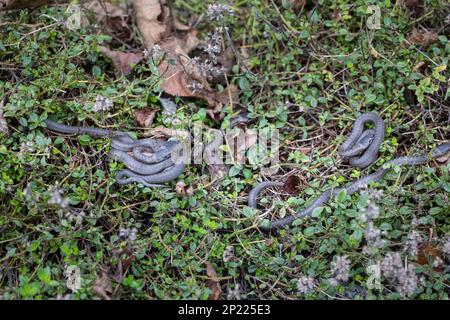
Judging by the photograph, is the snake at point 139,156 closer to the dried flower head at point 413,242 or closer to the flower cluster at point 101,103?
A: the flower cluster at point 101,103

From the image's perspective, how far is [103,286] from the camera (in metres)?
4.04

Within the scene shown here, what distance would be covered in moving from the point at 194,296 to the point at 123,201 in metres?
1.22

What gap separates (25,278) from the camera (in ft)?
13.1

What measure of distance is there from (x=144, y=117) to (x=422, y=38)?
314cm

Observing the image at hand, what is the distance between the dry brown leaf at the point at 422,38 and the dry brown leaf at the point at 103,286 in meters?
3.95

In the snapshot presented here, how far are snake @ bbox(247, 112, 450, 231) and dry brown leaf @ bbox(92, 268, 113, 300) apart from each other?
1.55 m

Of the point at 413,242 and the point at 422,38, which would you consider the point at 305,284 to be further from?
the point at 422,38

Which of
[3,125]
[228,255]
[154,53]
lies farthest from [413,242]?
[3,125]

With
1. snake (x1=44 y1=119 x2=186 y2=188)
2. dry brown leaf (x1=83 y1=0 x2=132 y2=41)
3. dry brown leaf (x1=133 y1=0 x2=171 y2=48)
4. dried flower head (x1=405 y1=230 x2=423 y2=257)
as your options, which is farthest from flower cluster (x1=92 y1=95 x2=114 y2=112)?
dried flower head (x1=405 y1=230 x2=423 y2=257)

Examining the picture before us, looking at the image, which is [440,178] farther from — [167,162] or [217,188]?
[167,162]

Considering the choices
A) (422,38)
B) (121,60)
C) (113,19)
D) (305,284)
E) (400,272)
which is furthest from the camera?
(113,19)

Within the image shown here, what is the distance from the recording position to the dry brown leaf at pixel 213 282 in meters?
4.32

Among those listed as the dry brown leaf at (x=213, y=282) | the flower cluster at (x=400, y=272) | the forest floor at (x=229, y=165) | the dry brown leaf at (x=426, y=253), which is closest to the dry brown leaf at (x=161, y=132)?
the forest floor at (x=229, y=165)
